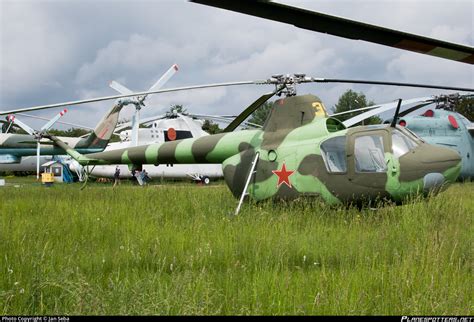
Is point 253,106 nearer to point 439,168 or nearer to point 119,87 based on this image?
point 439,168

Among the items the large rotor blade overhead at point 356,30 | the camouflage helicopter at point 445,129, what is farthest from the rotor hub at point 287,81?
the camouflage helicopter at point 445,129

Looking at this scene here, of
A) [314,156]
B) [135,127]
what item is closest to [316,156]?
[314,156]

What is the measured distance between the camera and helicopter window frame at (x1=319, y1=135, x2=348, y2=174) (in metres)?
7.10

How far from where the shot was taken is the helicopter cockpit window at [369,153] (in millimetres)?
6766

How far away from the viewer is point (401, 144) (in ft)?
22.2

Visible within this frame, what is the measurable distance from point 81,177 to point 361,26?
3121cm

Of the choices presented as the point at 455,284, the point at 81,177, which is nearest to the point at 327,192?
the point at 455,284

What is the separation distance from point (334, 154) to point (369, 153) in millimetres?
584

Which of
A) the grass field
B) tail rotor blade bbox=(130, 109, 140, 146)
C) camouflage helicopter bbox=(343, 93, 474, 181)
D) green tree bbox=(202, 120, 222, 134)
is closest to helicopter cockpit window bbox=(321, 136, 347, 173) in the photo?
the grass field

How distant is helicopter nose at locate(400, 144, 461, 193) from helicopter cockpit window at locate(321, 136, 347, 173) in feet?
3.02

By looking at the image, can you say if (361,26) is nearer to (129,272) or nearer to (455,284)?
(455,284)

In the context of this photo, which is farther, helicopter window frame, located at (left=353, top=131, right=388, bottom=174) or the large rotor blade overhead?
helicopter window frame, located at (left=353, top=131, right=388, bottom=174)

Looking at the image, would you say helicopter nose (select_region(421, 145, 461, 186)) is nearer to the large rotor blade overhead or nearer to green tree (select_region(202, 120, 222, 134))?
the large rotor blade overhead

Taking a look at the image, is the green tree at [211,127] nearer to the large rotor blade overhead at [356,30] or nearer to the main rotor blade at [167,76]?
the main rotor blade at [167,76]
